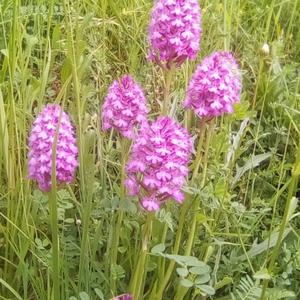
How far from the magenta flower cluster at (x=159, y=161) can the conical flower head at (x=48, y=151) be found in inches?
4.7

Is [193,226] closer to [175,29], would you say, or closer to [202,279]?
[202,279]

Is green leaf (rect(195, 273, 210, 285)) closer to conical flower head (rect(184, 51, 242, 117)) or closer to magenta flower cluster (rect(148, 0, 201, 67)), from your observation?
conical flower head (rect(184, 51, 242, 117))

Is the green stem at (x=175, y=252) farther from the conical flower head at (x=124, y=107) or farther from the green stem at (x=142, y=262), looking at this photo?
the conical flower head at (x=124, y=107)

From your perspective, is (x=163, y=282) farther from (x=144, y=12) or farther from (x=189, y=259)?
(x=144, y=12)

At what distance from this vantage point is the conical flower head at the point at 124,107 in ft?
4.08

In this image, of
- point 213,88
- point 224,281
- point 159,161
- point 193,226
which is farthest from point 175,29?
point 224,281

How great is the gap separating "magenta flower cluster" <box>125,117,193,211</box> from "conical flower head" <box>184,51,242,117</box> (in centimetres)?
10

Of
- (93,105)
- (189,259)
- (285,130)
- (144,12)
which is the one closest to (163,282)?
(189,259)

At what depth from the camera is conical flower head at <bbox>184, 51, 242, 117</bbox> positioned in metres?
1.25

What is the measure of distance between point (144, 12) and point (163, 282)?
3.27 feet

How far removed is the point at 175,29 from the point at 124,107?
165mm

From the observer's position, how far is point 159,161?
1124mm

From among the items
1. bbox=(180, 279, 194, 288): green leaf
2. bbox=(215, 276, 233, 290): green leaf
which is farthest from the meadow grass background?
bbox=(180, 279, 194, 288): green leaf

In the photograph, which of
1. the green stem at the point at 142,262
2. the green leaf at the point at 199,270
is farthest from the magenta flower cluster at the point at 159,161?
the green leaf at the point at 199,270
